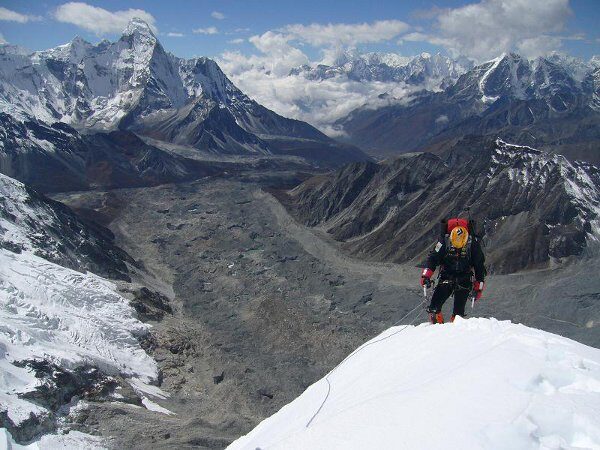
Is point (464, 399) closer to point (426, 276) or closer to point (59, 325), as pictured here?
point (426, 276)

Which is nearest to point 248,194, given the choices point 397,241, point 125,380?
point 397,241

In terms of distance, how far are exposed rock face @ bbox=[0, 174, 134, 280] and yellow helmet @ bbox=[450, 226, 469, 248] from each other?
43750 mm

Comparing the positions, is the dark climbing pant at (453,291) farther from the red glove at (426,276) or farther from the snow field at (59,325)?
the snow field at (59,325)

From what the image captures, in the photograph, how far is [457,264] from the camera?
60.8ft

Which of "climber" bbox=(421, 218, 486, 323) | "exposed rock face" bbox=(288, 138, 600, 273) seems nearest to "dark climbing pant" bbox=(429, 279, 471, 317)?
"climber" bbox=(421, 218, 486, 323)

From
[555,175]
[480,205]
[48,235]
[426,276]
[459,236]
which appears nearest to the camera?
[459,236]

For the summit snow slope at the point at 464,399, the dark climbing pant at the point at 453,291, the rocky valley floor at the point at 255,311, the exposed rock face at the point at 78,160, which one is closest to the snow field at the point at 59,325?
the rocky valley floor at the point at 255,311

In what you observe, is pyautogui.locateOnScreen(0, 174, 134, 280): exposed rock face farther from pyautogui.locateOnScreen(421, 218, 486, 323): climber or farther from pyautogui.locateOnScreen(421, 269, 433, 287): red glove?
pyautogui.locateOnScreen(421, 218, 486, 323): climber

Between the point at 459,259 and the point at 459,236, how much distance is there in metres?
0.90

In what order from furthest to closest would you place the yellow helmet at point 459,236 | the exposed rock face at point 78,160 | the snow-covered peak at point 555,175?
1. the exposed rock face at point 78,160
2. the snow-covered peak at point 555,175
3. the yellow helmet at point 459,236

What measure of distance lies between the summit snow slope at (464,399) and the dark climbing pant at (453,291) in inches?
→ 136

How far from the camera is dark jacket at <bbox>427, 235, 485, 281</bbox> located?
1830cm

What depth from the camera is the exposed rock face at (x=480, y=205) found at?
64.6 meters

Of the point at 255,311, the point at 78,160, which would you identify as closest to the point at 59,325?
the point at 255,311
